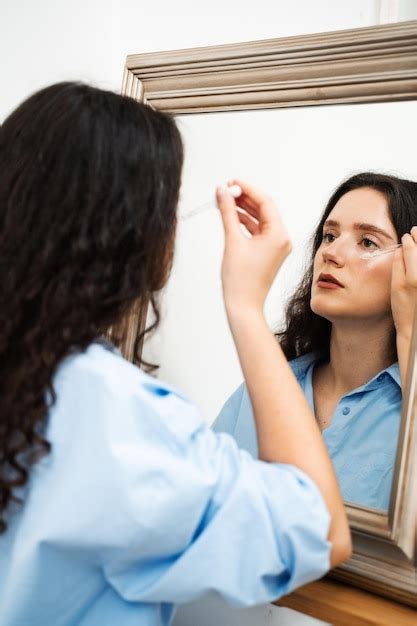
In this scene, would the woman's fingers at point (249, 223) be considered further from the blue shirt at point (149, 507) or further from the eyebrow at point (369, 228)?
the blue shirt at point (149, 507)

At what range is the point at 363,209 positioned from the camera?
29.8 inches

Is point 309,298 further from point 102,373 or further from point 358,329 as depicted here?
point 102,373

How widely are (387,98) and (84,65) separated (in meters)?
0.59

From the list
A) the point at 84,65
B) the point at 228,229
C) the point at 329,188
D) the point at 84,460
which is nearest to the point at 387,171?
the point at 329,188

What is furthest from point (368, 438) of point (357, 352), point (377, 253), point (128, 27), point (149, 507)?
point (128, 27)

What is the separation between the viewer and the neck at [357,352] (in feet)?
2.42

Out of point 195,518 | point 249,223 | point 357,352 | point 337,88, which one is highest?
point 337,88

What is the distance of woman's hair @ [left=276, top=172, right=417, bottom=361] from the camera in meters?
0.74

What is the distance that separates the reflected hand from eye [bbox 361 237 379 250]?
1.1 inches

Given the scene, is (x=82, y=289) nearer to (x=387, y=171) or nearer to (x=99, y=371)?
(x=99, y=371)

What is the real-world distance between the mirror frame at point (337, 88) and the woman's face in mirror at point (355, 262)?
0.24 ft

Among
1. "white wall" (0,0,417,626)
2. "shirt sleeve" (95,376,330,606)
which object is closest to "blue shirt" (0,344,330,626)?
"shirt sleeve" (95,376,330,606)

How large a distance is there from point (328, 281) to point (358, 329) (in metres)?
0.07

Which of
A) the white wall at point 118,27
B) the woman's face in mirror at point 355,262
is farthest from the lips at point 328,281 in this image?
the white wall at point 118,27
